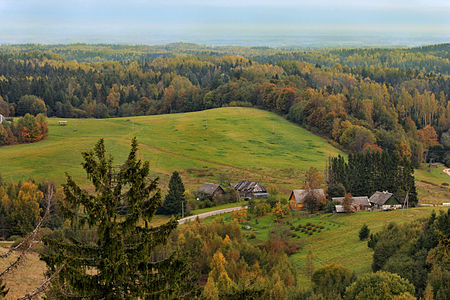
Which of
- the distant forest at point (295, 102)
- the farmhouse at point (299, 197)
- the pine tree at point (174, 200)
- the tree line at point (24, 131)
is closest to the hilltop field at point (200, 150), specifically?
the tree line at point (24, 131)

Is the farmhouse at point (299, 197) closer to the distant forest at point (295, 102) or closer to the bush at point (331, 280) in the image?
the bush at point (331, 280)

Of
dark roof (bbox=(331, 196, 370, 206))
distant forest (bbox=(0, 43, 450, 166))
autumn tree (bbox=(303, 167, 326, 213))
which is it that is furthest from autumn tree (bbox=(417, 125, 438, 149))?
autumn tree (bbox=(303, 167, 326, 213))

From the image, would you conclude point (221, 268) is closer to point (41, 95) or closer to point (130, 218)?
point (130, 218)

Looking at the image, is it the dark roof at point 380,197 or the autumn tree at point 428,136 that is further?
the autumn tree at point 428,136

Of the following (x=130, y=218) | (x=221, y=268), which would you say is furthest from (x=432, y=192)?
(x=130, y=218)

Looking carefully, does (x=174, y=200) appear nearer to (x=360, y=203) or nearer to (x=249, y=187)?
(x=249, y=187)

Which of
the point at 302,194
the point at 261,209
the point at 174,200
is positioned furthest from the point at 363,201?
the point at 174,200
